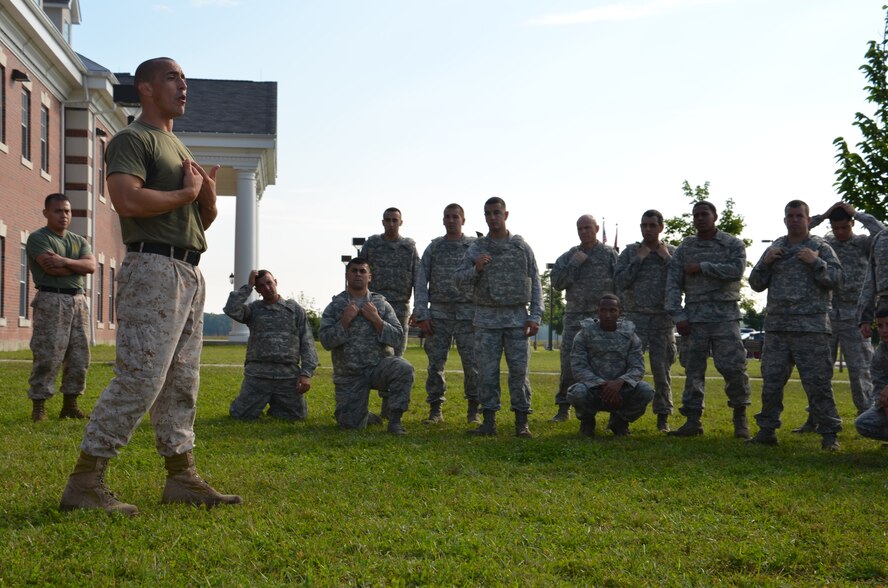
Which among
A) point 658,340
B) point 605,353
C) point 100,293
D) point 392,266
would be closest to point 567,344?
point 658,340

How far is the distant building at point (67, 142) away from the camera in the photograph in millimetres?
23203

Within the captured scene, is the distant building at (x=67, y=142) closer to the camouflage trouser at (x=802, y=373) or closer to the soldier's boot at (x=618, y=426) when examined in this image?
the soldier's boot at (x=618, y=426)

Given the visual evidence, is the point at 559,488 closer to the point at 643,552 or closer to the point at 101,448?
the point at 643,552

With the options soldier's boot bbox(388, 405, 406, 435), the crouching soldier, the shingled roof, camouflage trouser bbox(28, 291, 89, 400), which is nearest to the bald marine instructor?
soldier's boot bbox(388, 405, 406, 435)

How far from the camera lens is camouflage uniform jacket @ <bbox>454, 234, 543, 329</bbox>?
954cm

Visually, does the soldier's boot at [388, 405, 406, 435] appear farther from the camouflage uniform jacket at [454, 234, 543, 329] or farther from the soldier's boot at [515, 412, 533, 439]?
the camouflage uniform jacket at [454, 234, 543, 329]

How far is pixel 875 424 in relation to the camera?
301 inches

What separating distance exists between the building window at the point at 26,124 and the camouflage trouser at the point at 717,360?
2053 centimetres

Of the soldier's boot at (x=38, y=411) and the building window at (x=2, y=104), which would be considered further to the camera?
the building window at (x=2, y=104)

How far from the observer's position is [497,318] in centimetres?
956

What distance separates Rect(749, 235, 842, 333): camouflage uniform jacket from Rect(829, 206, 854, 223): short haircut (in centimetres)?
91

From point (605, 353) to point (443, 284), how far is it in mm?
2161

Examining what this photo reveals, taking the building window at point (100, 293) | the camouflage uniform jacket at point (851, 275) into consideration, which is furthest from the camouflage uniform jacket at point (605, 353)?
the building window at point (100, 293)

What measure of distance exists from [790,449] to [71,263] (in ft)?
22.6
